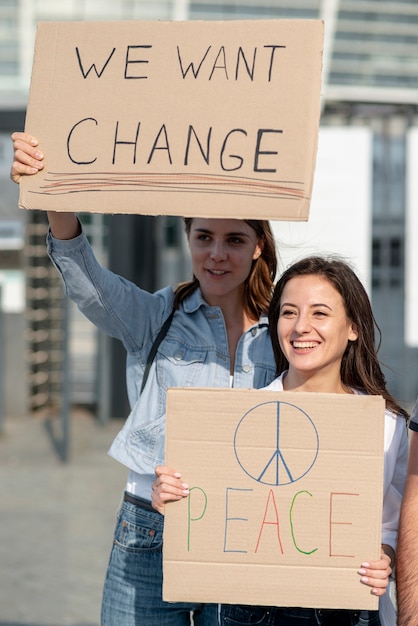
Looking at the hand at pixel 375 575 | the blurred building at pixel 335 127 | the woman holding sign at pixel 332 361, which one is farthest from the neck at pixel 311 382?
the blurred building at pixel 335 127

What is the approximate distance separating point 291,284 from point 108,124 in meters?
0.62

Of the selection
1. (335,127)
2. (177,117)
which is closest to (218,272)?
(177,117)

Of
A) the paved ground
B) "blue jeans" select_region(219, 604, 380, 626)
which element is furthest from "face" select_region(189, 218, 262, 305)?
the paved ground

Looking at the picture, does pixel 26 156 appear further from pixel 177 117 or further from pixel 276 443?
pixel 276 443

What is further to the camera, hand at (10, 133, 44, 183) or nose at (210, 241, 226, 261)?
nose at (210, 241, 226, 261)

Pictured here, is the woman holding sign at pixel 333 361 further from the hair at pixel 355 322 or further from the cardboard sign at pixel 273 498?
the cardboard sign at pixel 273 498

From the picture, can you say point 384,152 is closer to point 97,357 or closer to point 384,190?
point 384,190

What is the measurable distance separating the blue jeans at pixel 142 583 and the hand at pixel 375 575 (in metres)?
0.61

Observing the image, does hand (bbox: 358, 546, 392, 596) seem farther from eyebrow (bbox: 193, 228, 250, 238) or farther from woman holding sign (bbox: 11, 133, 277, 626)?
eyebrow (bbox: 193, 228, 250, 238)

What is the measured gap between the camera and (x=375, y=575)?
7.74 ft

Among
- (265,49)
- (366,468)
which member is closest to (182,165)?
(265,49)

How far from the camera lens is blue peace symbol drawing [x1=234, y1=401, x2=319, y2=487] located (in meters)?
2.39

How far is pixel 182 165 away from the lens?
246cm

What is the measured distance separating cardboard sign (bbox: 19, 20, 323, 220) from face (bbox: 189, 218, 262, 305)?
0.44 m
